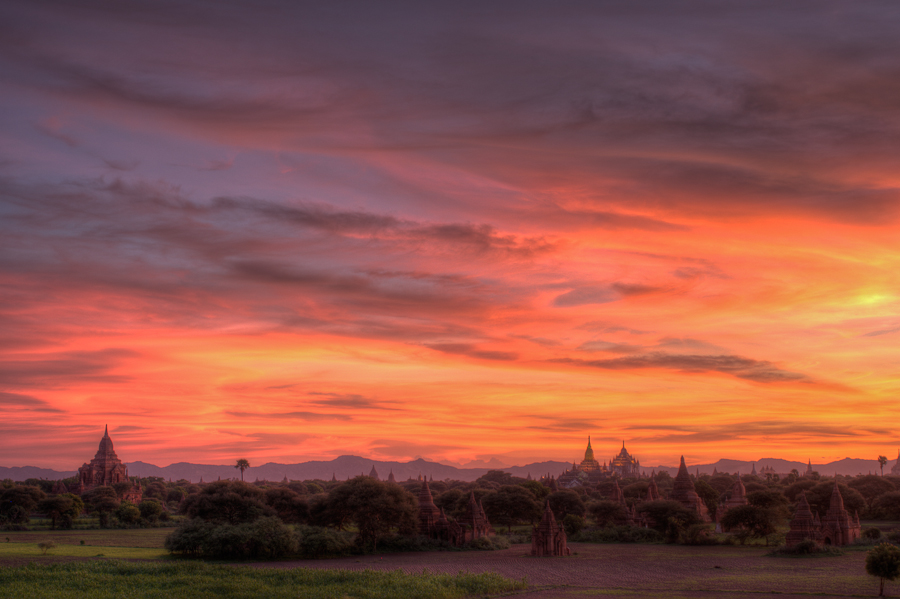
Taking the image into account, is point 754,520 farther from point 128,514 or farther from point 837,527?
point 128,514

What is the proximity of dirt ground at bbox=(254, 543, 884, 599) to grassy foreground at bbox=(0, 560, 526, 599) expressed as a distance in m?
5.77

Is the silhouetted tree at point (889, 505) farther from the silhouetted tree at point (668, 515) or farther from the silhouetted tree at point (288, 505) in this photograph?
the silhouetted tree at point (288, 505)

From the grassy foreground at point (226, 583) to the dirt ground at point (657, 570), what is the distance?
5.77 m

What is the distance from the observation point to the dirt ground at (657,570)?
169 ft

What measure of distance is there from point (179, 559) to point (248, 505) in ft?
57.5

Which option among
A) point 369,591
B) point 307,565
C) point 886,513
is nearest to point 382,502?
point 307,565

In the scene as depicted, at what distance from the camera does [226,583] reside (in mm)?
53781

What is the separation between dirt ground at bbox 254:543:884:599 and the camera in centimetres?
5162

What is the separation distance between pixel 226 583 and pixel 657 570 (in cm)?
3537

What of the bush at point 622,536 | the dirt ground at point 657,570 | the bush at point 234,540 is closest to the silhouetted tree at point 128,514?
the bush at point 234,540

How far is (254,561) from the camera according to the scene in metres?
71.9

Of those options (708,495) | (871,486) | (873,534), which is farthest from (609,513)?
(871,486)

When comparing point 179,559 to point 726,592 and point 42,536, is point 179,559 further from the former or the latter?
point 726,592

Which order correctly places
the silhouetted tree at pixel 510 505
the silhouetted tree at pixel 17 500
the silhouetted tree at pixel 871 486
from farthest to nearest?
the silhouetted tree at pixel 871 486 < the silhouetted tree at pixel 17 500 < the silhouetted tree at pixel 510 505
